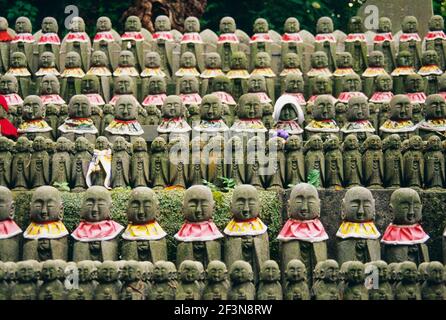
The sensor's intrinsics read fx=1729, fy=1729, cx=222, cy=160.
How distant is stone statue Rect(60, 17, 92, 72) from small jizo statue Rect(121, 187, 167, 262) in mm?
6055

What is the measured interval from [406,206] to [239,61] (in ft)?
18.4

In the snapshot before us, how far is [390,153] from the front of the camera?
20797mm

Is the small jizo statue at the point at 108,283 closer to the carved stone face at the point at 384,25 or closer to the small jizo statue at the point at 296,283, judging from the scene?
the small jizo statue at the point at 296,283

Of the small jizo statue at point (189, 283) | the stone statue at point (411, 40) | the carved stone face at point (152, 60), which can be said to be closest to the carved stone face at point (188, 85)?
the carved stone face at point (152, 60)

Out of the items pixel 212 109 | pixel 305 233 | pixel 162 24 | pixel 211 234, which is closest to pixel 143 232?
pixel 211 234

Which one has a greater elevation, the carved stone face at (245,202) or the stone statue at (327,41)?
the stone statue at (327,41)

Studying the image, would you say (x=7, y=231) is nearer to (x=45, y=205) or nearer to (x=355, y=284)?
(x=45, y=205)

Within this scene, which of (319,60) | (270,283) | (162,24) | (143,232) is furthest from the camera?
(162,24)

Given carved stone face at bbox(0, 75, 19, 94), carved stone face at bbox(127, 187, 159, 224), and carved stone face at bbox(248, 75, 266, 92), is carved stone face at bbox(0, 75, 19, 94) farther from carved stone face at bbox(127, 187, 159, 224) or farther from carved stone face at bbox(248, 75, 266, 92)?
carved stone face at bbox(127, 187, 159, 224)

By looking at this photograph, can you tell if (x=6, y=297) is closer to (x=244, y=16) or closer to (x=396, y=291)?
(x=396, y=291)

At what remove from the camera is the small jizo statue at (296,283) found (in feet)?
59.8

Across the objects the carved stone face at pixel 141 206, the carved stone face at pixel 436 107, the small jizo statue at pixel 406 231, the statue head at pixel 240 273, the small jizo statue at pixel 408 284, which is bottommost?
the small jizo statue at pixel 408 284

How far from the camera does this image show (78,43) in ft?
83.3

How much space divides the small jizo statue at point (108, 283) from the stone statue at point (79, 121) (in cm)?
408
